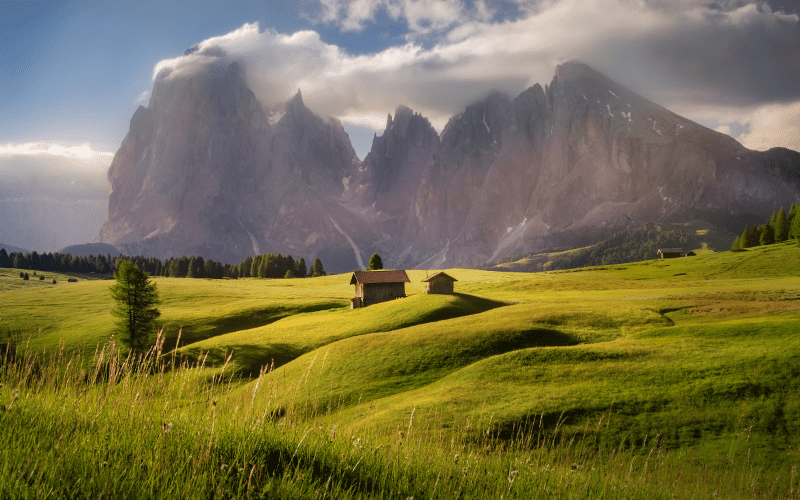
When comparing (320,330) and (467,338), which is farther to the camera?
(320,330)

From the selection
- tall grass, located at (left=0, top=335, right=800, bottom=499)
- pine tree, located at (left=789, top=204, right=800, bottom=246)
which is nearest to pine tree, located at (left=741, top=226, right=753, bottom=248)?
pine tree, located at (left=789, top=204, right=800, bottom=246)

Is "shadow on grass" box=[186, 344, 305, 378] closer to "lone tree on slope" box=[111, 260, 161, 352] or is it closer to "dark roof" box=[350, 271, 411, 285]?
"lone tree on slope" box=[111, 260, 161, 352]

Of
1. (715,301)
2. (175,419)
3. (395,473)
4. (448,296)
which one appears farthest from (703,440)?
(448,296)

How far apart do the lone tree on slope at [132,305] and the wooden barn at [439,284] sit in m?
41.2

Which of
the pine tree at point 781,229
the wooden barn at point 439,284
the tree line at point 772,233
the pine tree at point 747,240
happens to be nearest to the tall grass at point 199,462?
the wooden barn at point 439,284

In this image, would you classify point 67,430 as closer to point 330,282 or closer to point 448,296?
point 448,296

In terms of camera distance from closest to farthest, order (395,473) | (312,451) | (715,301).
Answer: (395,473), (312,451), (715,301)

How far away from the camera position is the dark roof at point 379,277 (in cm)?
7981

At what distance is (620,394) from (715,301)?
42.8 metres

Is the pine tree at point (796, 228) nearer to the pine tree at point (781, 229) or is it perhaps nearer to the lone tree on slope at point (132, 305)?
the pine tree at point (781, 229)

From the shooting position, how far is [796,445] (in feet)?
68.4

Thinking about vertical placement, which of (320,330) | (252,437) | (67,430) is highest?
→ (67,430)

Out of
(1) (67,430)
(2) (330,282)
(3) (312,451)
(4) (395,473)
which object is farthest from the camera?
(2) (330,282)

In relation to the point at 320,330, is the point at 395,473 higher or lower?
higher
